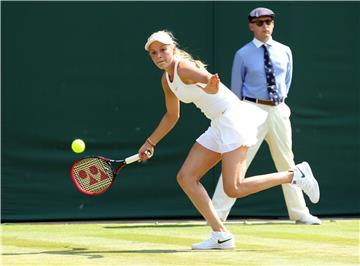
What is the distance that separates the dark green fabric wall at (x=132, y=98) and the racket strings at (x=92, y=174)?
2803mm

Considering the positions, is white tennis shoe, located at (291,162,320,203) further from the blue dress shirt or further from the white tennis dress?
the blue dress shirt

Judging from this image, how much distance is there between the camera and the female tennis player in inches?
290

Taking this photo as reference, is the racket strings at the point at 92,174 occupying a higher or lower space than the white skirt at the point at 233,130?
lower

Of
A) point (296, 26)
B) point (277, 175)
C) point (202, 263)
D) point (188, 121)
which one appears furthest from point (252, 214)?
point (202, 263)

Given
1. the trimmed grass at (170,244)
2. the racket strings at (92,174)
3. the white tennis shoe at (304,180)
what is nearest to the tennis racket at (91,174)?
the racket strings at (92,174)

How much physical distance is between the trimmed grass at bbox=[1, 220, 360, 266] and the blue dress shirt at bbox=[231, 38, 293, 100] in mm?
1221

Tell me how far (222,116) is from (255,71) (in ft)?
7.28

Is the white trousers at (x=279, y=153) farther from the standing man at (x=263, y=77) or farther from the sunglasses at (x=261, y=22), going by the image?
the sunglasses at (x=261, y=22)

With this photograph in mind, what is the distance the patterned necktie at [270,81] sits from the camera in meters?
9.62

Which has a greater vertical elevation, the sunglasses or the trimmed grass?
the sunglasses

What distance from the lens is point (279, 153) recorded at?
991 cm

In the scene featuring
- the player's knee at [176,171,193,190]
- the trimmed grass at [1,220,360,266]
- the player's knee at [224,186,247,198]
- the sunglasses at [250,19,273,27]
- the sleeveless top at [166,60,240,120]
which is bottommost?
the trimmed grass at [1,220,360,266]

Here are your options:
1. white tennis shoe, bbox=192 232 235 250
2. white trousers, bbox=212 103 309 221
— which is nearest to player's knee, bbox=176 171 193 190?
white tennis shoe, bbox=192 232 235 250

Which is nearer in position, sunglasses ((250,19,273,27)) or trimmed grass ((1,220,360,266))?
trimmed grass ((1,220,360,266))
